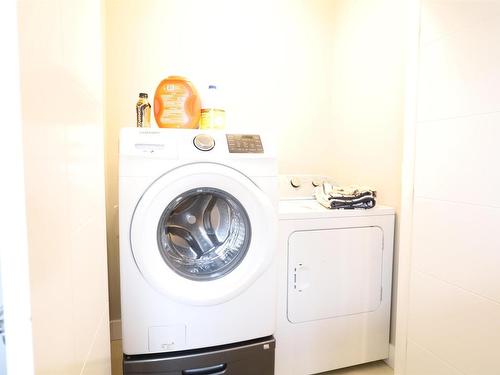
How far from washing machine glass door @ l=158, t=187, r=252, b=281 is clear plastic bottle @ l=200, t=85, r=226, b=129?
0.33 metres

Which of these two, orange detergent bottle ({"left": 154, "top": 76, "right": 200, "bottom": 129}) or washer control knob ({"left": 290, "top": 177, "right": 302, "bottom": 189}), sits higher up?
orange detergent bottle ({"left": 154, "top": 76, "right": 200, "bottom": 129})

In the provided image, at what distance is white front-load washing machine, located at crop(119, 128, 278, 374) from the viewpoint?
105 centimetres

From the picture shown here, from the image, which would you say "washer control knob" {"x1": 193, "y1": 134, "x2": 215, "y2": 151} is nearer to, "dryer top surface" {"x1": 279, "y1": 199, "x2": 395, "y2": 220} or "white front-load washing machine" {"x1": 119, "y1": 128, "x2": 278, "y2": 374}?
"white front-load washing machine" {"x1": 119, "y1": 128, "x2": 278, "y2": 374}

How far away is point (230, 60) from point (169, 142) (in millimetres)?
1008

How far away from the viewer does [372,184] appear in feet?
5.64

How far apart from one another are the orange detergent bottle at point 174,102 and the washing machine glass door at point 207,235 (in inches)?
13.6

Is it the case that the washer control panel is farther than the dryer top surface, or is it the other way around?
the dryer top surface

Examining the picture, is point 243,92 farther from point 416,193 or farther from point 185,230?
point 416,193

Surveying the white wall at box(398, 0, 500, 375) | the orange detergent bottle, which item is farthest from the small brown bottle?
the white wall at box(398, 0, 500, 375)

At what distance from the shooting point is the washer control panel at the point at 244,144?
1.16m

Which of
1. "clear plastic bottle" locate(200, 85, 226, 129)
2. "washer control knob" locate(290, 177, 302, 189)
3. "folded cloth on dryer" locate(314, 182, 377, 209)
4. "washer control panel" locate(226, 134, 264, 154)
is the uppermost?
"clear plastic bottle" locate(200, 85, 226, 129)

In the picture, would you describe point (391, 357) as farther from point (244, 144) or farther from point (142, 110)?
point (142, 110)

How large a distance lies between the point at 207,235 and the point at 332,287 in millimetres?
600

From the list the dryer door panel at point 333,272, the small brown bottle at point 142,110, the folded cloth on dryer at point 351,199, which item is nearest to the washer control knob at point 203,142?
the small brown bottle at point 142,110
